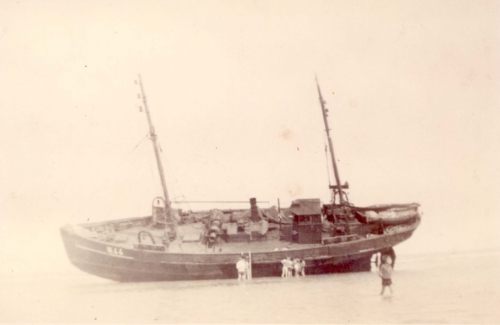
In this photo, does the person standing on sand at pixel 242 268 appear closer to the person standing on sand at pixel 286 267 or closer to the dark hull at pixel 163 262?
the dark hull at pixel 163 262

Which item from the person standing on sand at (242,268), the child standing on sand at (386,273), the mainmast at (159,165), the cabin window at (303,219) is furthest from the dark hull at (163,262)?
the child standing on sand at (386,273)

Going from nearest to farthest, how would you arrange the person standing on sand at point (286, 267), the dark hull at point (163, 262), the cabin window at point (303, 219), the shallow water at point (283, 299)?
the shallow water at point (283, 299)
the dark hull at point (163, 262)
the person standing on sand at point (286, 267)
the cabin window at point (303, 219)

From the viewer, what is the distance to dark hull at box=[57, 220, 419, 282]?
1485 centimetres

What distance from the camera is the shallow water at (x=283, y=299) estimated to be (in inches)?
413

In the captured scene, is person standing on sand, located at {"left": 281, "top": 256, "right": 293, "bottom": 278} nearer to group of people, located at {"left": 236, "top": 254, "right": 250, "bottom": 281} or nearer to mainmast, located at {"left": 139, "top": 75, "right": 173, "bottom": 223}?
group of people, located at {"left": 236, "top": 254, "right": 250, "bottom": 281}

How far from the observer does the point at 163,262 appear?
14.9 m

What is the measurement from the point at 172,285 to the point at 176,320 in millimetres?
3495

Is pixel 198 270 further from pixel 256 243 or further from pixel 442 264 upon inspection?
pixel 442 264

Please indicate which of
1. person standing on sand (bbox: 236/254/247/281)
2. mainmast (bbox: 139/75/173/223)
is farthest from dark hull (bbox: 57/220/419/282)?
mainmast (bbox: 139/75/173/223)

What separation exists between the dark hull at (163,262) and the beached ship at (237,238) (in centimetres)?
3

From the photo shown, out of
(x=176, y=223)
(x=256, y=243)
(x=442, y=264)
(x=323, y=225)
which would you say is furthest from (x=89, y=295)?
(x=442, y=264)

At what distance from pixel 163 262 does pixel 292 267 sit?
417 centimetres

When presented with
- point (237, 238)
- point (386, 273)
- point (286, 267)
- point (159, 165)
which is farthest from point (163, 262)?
point (386, 273)

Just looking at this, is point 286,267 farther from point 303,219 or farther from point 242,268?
point 303,219
